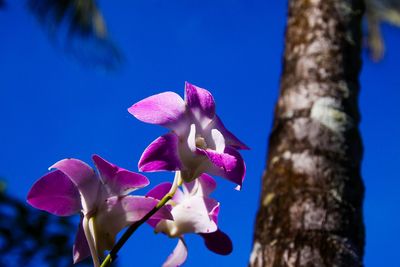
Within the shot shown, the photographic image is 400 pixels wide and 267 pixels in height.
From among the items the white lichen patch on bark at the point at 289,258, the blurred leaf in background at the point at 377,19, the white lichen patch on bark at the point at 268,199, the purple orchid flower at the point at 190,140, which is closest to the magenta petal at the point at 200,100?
the purple orchid flower at the point at 190,140

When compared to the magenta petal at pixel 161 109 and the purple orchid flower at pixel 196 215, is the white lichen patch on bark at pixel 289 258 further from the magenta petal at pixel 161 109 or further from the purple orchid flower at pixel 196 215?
the magenta petal at pixel 161 109

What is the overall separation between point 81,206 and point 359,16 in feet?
4.27

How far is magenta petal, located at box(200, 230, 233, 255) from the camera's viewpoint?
0.61 meters

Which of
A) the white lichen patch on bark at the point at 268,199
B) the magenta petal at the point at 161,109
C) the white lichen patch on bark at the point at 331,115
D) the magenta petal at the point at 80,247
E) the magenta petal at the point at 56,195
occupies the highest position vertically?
the white lichen patch on bark at the point at 331,115

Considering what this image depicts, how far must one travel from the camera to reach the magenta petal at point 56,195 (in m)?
0.53

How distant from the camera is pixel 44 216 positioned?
3027 millimetres

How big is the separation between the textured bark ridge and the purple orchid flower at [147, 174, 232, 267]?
0.44 meters

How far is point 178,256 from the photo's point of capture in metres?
0.64

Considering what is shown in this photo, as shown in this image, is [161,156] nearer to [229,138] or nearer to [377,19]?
[229,138]

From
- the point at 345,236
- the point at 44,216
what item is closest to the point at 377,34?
the point at 44,216

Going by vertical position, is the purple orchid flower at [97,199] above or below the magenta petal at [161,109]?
below

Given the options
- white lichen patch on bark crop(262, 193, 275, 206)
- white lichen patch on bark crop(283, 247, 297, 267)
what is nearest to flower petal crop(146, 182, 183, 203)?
white lichen patch on bark crop(283, 247, 297, 267)

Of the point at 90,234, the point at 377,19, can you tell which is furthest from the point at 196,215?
the point at 377,19

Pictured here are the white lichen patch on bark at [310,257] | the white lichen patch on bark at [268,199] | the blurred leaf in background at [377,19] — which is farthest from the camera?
the blurred leaf in background at [377,19]
